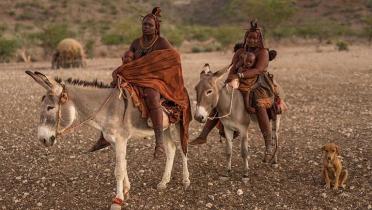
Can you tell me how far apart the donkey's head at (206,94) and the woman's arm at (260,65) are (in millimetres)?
403

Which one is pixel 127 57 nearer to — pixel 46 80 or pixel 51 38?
pixel 46 80

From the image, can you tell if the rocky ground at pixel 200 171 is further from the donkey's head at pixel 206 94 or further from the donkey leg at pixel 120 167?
the donkey's head at pixel 206 94

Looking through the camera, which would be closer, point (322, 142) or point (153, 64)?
A: point (153, 64)

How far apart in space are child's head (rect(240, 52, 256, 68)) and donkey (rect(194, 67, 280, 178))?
1.39ft

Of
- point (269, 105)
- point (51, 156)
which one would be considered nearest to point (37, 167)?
point (51, 156)

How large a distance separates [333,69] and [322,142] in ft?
48.0

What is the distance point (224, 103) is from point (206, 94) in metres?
0.45

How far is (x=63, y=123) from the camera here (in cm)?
549

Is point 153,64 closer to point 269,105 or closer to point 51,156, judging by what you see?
point 269,105

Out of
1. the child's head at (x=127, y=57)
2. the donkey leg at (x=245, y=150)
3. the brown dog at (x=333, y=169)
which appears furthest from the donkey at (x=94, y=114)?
the brown dog at (x=333, y=169)

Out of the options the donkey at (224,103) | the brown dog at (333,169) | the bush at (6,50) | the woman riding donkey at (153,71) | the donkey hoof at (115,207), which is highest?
the woman riding donkey at (153,71)

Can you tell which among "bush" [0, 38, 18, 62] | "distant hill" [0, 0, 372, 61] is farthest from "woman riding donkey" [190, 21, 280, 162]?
"distant hill" [0, 0, 372, 61]

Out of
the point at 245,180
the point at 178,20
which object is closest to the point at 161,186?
the point at 245,180

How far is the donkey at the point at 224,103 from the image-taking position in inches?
260
